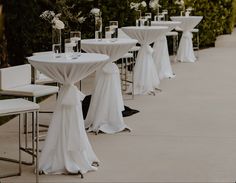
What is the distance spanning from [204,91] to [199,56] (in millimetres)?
4263

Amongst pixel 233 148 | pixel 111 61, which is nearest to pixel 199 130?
pixel 233 148

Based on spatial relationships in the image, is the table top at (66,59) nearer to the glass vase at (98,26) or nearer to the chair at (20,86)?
the chair at (20,86)

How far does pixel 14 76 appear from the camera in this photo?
4.77 meters

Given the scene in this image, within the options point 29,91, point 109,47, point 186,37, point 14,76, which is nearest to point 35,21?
point 186,37

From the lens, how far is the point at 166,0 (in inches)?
482

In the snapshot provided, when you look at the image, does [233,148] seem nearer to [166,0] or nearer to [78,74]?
[78,74]

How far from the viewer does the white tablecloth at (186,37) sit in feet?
35.9

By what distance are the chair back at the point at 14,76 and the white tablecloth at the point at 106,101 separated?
2.71 ft

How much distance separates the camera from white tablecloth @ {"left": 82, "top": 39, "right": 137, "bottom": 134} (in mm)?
5512

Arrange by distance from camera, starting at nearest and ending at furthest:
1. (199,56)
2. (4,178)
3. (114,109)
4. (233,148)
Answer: (4,178) → (233,148) → (114,109) → (199,56)

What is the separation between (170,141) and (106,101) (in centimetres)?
77

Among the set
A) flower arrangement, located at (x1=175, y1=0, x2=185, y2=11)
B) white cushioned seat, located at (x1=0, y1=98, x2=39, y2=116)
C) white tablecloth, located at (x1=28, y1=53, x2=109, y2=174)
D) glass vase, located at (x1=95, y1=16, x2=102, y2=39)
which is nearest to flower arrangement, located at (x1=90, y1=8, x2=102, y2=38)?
glass vase, located at (x1=95, y1=16, x2=102, y2=39)

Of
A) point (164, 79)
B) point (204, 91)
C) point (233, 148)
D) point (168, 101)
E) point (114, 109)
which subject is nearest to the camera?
point (233, 148)

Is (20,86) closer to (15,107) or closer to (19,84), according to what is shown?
(19,84)
